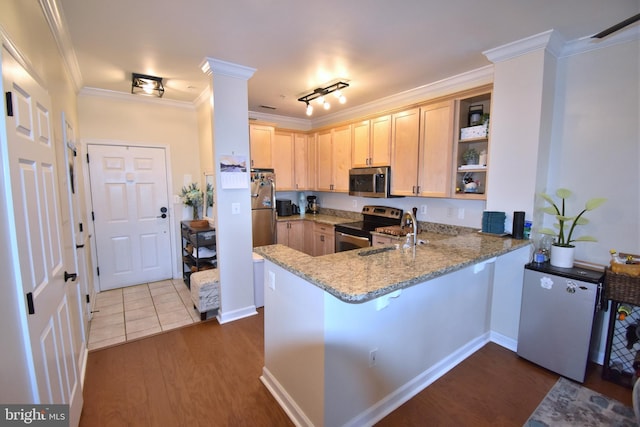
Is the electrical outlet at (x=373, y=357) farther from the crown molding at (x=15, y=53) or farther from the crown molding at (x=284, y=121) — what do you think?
the crown molding at (x=284, y=121)

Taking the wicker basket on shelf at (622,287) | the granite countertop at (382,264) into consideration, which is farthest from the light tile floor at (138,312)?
the wicker basket on shelf at (622,287)

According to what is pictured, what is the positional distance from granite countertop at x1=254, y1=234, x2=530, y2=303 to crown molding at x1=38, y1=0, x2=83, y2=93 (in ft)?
6.56

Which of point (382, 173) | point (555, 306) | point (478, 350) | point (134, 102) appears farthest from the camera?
point (134, 102)

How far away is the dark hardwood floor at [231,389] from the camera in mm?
1874

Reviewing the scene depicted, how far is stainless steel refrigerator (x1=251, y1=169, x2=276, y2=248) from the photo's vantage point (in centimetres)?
401

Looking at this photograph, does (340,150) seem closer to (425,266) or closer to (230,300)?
(230,300)

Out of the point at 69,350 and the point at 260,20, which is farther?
the point at 260,20

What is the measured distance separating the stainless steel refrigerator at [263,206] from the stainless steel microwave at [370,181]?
1.16 meters

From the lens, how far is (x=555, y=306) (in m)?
2.25

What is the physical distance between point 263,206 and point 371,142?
1.72m

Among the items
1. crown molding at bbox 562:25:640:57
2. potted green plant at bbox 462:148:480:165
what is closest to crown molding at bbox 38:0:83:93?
potted green plant at bbox 462:148:480:165

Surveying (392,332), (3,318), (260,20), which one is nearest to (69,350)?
(3,318)

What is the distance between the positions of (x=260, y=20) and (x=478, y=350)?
127 inches

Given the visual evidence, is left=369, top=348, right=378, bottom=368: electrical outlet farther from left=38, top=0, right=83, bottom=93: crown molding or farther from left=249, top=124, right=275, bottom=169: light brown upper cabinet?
left=249, top=124, right=275, bottom=169: light brown upper cabinet
